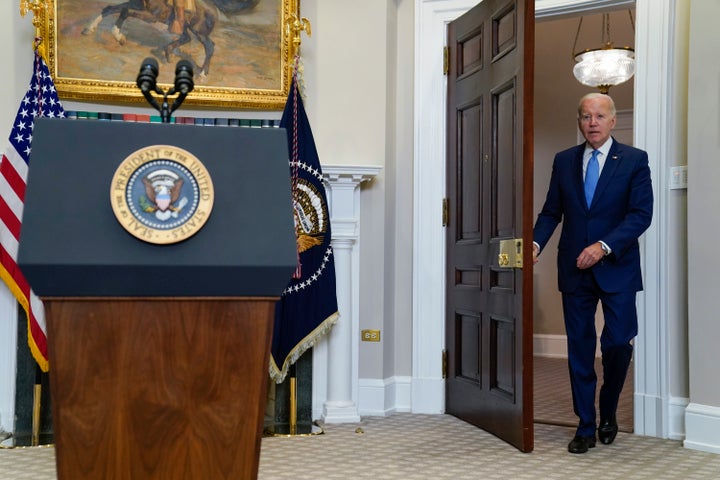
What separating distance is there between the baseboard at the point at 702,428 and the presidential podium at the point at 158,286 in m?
2.61

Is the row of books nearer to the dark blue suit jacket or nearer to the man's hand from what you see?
the dark blue suit jacket

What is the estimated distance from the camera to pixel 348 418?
Result: 4.66m

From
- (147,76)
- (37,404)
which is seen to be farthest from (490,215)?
(147,76)

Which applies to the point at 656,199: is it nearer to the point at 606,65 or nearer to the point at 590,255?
the point at 590,255

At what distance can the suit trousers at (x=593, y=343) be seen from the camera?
3.99m

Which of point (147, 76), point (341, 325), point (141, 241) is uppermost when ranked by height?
point (147, 76)

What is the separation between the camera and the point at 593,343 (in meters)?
4.07

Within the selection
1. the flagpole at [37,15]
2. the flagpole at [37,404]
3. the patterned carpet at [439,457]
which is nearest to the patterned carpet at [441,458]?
the patterned carpet at [439,457]

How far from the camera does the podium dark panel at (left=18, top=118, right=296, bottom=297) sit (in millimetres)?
1976

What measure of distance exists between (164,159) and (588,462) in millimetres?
2505

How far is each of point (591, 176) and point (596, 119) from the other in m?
0.28

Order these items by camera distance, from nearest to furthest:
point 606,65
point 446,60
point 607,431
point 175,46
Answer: point 607,431
point 175,46
point 446,60
point 606,65

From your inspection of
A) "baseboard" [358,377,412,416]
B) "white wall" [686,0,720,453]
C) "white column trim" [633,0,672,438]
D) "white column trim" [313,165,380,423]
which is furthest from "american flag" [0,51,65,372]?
"white wall" [686,0,720,453]

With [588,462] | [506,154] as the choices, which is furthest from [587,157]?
[588,462]
